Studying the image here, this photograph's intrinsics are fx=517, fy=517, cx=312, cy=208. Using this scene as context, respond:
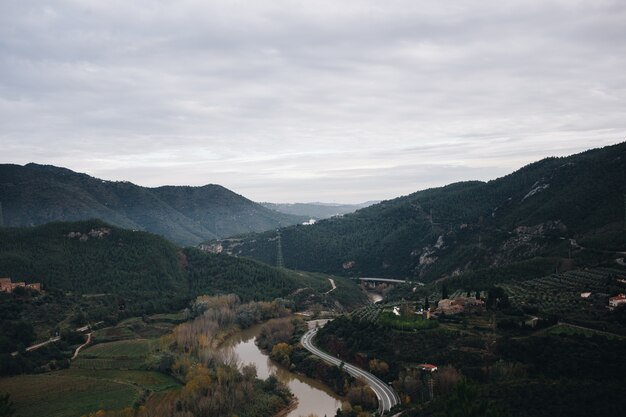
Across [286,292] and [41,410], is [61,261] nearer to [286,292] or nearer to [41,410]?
[286,292]

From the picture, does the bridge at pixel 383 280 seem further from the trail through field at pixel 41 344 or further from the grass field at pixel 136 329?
the trail through field at pixel 41 344

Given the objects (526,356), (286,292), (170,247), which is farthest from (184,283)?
(526,356)

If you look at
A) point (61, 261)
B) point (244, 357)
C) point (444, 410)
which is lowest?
point (244, 357)

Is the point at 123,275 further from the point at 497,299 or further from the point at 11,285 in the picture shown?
the point at 497,299

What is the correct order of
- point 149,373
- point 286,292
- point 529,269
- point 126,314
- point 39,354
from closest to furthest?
1. point 149,373
2. point 39,354
3. point 529,269
4. point 126,314
5. point 286,292

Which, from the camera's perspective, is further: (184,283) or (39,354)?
(184,283)

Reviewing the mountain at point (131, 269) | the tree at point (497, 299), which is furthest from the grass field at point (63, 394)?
the tree at point (497, 299)
